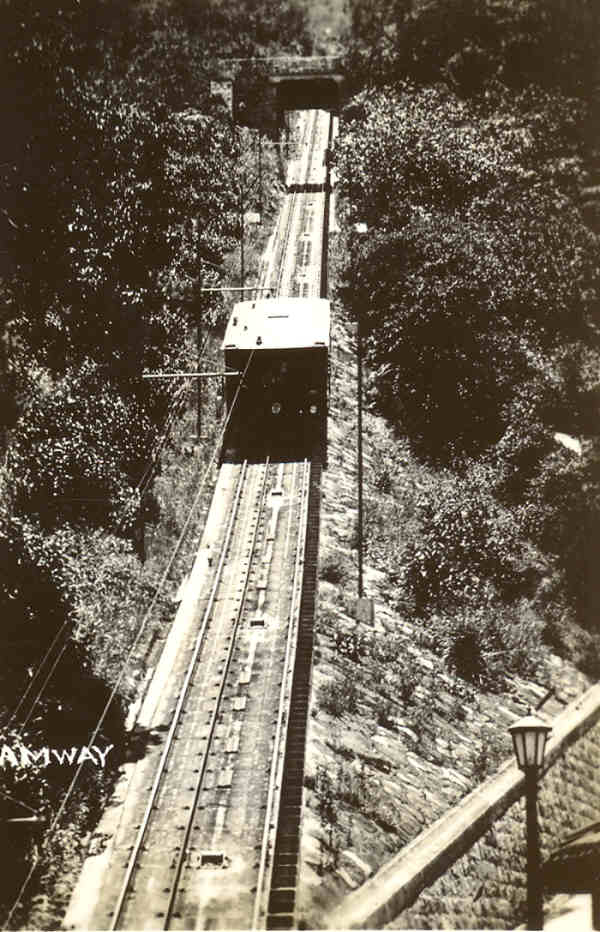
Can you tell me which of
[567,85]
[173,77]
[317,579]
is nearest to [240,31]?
[173,77]

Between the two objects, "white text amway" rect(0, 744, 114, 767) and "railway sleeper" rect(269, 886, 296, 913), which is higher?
"white text amway" rect(0, 744, 114, 767)

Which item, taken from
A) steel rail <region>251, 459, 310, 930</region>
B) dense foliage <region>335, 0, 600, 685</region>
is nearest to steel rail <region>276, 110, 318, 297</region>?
dense foliage <region>335, 0, 600, 685</region>

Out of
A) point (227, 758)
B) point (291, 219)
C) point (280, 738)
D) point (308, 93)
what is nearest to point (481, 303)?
point (308, 93)

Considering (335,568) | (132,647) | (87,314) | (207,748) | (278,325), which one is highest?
(278,325)

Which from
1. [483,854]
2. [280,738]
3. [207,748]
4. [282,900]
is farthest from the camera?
[280,738]

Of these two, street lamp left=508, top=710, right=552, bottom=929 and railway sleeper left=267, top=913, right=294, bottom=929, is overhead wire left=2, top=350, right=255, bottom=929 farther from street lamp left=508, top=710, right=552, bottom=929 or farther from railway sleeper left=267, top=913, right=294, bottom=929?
street lamp left=508, top=710, right=552, bottom=929

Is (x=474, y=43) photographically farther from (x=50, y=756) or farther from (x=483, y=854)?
(x=50, y=756)

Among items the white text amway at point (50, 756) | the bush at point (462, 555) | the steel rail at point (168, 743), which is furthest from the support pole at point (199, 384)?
the white text amway at point (50, 756)
